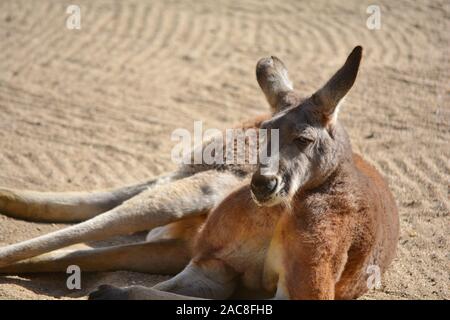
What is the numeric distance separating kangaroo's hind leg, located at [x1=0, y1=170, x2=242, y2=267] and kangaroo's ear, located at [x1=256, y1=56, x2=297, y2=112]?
49.7 inches

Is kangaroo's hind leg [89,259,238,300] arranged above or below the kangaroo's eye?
below

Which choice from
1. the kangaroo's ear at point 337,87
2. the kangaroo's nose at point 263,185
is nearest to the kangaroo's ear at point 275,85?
the kangaroo's ear at point 337,87

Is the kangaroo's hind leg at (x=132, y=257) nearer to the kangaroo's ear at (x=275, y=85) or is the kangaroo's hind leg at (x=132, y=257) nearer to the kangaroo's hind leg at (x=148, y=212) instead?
the kangaroo's hind leg at (x=148, y=212)

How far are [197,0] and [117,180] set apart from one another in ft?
22.2

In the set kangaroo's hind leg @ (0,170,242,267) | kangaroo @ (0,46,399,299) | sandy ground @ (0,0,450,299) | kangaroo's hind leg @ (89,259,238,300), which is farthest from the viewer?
sandy ground @ (0,0,450,299)

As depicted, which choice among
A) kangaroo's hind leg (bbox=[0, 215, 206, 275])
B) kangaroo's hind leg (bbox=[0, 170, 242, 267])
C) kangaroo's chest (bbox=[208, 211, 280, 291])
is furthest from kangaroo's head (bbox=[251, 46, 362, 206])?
kangaroo's hind leg (bbox=[0, 215, 206, 275])

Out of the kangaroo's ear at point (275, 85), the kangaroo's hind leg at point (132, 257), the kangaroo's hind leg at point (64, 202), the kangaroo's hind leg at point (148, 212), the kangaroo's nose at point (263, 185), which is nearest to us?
the kangaroo's nose at point (263, 185)

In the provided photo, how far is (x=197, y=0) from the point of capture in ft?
45.9

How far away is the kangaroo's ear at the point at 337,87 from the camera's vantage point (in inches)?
194

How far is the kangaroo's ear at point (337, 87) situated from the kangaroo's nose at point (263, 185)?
626 millimetres

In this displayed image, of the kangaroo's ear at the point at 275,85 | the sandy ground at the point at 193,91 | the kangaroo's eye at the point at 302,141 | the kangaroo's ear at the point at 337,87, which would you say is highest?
the sandy ground at the point at 193,91

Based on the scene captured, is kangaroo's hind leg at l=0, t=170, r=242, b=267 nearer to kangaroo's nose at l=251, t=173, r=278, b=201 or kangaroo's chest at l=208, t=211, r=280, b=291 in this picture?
kangaroo's chest at l=208, t=211, r=280, b=291

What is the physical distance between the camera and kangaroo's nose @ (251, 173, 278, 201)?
187 inches
